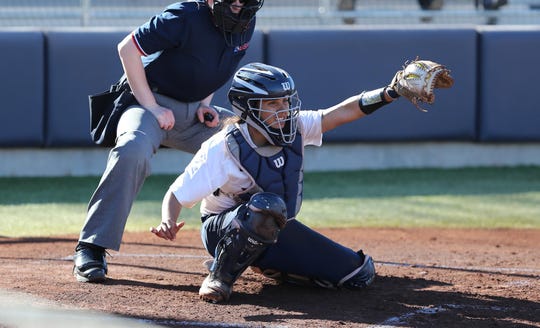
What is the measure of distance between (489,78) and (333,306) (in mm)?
5901

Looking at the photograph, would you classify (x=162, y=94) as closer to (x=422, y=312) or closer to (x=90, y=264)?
(x=90, y=264)

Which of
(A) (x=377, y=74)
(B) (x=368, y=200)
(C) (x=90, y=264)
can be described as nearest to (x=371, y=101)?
(C) (x=90, y=264)

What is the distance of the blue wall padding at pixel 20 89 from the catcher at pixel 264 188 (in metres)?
4.74

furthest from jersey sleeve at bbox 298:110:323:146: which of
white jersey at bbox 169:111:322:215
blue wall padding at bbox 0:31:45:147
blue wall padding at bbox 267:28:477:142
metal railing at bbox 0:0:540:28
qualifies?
metal railing at bbox 0:0:540:28

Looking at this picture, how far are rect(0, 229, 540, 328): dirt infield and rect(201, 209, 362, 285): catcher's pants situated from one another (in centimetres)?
11

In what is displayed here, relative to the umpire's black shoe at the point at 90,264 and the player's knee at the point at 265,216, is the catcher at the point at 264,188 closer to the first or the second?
the player's knee at the point at 265,216

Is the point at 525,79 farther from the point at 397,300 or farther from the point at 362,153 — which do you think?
the point at 397,300

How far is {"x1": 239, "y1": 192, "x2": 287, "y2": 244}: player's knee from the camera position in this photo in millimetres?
4145

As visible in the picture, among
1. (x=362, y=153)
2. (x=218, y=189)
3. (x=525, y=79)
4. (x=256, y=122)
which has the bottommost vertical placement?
(x=362, y=153)

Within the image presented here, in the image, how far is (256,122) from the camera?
4422mm

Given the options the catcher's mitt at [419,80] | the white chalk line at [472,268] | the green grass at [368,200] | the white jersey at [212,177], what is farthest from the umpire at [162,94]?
the green grass at [368,200]

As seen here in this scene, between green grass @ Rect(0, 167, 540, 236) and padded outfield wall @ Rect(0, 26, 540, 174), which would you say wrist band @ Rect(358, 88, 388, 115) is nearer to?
green grass @ Rect(0, 167, 540, 236)

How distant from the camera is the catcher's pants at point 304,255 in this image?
4.62 metres

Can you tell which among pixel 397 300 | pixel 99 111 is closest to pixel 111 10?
pixel 99 111
